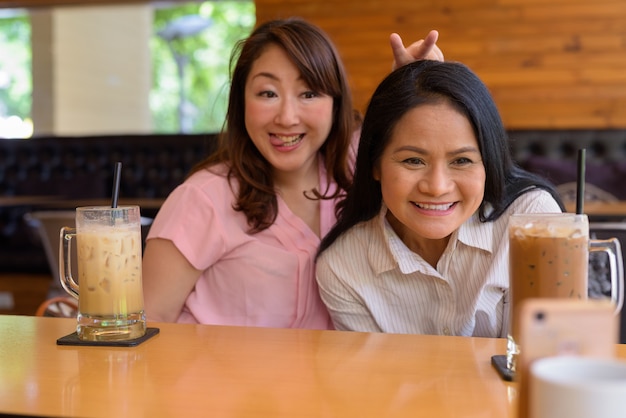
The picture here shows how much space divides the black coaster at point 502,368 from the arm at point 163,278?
0.82 meters

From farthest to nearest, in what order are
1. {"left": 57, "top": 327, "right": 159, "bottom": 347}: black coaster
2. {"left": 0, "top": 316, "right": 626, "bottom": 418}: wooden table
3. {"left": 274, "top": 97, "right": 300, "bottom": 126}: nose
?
{"left": 274, "top": 97, "right": 300, "bottom": 126}: nose → {"left": 57, "top": 327, "right": 159, "bottom": 347}: black coaster → {"left": 0, "top": 316, "right": 626, "bottom": 418}: wooden table

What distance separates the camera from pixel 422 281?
4.53 ft

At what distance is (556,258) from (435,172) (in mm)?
393

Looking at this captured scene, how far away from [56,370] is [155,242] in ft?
2.10

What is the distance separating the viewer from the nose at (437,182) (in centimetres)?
124

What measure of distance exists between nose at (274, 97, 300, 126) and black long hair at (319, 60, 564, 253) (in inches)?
11.4

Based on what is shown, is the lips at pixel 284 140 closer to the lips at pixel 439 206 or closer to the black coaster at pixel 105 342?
the lips at pixel 439 206

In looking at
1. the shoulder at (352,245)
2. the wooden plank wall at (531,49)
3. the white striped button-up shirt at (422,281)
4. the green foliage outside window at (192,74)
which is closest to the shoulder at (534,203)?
the white striped button-up shirt at (422,281)

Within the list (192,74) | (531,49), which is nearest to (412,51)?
(531,49)

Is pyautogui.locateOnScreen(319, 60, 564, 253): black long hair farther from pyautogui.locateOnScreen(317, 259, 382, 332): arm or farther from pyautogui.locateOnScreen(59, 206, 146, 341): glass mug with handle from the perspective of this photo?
pyautogui.locateOnScreen(59, 206, 146, 341): glass mug with handle

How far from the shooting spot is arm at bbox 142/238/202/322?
1.56 m

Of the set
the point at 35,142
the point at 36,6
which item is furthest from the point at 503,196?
the point at 36,6

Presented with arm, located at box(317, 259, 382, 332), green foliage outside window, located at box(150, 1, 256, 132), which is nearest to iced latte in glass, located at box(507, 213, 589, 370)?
arm, located at box(317, 259, 382, 332)

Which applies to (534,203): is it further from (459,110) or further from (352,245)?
(352,245)
